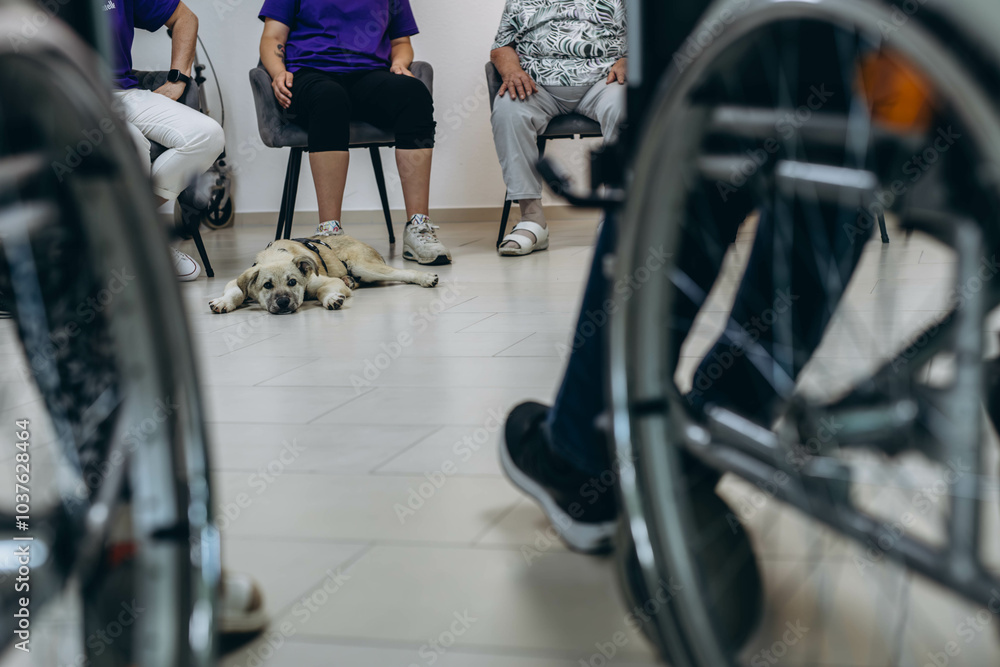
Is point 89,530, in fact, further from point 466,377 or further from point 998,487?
point 466,377

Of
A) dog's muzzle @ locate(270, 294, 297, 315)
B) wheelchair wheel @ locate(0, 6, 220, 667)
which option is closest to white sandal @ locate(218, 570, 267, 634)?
wheelchair wheel @ locate(0, 6, 220, 667)

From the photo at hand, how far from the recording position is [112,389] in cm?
71

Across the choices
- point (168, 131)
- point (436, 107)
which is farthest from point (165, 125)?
point (436, 107)

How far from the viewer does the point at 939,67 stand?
0.44m

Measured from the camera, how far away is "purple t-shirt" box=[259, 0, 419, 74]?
3650mm

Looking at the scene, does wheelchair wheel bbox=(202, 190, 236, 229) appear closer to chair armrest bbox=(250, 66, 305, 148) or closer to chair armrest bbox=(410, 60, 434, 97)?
chair armrest bbox=(250, 66, 305, 148)

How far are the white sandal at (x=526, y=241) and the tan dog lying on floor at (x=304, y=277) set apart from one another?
0.61 m

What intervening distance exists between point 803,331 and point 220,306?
2.19m

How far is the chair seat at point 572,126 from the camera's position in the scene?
144 inches

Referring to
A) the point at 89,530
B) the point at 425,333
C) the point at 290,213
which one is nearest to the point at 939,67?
the point at 89,530

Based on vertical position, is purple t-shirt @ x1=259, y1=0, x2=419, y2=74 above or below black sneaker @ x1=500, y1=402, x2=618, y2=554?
above

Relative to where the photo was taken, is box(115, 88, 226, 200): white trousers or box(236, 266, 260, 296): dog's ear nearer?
box(236, 266, 260, 296): dog's ear

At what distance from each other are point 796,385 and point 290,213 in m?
3.10

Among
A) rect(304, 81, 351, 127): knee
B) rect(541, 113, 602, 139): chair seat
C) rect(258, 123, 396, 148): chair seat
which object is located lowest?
rect(258, 123, 396, 148): chair seat
